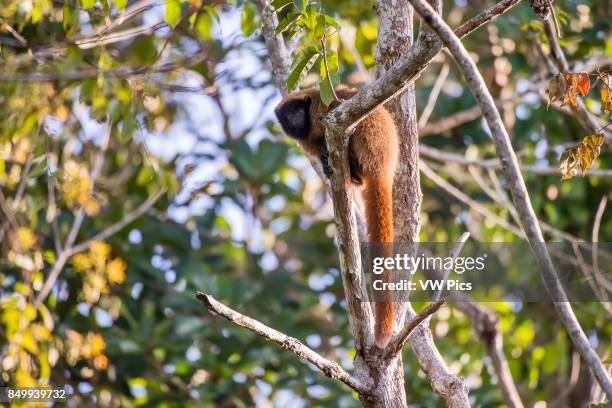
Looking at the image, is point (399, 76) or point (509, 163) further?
point (399, 76)

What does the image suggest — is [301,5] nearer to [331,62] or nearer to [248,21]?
[331,62]

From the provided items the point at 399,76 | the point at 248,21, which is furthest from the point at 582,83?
the point at 248,21

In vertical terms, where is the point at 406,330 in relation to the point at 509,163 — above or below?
below

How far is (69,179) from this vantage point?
4.95 metres

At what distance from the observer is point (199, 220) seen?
6703 millimetres

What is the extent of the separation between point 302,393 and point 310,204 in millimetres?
2158

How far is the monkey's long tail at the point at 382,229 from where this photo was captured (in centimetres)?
313

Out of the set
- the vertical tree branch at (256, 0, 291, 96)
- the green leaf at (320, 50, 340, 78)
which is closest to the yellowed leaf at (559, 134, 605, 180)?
the green leaf at (320, 50, 340, 78)

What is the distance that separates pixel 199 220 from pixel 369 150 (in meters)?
3.03

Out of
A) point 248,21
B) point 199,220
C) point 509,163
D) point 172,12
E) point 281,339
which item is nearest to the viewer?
point 509,163

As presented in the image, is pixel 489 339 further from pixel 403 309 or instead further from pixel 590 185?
pixel 590 185

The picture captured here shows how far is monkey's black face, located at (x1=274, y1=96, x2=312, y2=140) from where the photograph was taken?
4.43 m

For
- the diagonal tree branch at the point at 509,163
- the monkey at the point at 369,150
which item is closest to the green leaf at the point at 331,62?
the monkey at the point at 369,150

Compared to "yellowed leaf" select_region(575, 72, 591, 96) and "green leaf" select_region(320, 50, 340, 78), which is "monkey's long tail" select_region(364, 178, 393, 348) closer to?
"green leaf" select_region(320, 50, 340, 78)
